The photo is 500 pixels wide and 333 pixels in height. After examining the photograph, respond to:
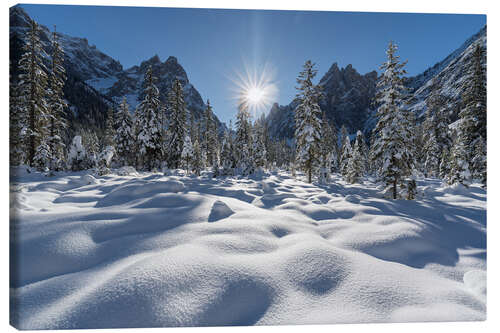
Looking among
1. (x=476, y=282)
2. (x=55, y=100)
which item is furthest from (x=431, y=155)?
(x=55, y=100)

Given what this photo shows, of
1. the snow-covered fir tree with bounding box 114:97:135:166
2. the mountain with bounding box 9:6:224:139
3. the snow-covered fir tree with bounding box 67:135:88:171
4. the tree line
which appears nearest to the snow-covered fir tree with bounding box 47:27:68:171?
the tree line

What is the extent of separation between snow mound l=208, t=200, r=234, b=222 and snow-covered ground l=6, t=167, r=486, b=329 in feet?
0.13

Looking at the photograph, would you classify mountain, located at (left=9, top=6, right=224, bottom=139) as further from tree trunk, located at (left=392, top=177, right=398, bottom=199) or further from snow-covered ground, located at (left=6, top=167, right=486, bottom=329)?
tree trunk, located at (left=392, top=177, right=398, bottom=199)

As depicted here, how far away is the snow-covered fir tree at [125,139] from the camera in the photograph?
81.8 ft

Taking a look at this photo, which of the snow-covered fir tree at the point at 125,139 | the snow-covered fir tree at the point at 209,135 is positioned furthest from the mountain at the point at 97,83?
the snow-covered fir tree at the point at 125,139

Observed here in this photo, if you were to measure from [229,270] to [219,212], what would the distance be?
1.67 meters

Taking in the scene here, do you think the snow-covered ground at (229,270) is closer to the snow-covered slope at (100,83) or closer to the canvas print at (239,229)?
the canvas print at (239,229)

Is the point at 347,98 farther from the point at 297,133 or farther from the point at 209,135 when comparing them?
the point at 297,133

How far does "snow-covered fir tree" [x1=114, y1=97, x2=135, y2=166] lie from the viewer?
982 inches

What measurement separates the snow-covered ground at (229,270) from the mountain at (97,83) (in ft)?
12.8

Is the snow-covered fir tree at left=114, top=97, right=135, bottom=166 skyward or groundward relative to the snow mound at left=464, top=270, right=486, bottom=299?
skyward

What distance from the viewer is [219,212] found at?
3795 millimetres
